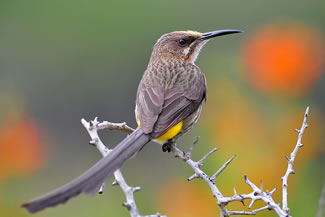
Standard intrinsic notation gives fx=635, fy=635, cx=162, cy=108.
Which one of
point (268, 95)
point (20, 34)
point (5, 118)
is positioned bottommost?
point (268, 95)

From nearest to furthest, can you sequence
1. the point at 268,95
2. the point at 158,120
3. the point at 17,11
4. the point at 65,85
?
the point at 158,120 < the point at 268,95 < the point at 65,85 < the point at 17,11

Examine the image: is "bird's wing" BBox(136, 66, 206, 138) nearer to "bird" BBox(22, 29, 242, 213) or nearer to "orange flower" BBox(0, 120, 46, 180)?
"bird" BBox(22, 29, 242, 213)

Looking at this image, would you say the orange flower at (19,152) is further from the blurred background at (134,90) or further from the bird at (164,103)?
the bird at (164,103)

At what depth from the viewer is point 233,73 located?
739 centimetres

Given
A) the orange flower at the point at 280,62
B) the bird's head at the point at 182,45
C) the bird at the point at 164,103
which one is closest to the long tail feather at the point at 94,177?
the bird at the point at 164,103

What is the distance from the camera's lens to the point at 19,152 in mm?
6094

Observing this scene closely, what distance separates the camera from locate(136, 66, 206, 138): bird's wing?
4.53 meters

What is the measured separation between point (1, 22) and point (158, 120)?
646cm

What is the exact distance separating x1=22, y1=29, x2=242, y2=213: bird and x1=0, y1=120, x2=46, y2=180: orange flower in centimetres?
146

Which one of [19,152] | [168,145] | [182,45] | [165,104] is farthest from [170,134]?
[19,152]

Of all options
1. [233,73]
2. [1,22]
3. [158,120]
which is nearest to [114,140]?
[233,73]

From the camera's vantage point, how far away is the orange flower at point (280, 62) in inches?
246

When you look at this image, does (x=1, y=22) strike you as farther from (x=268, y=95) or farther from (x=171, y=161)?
(x=268, y=95)

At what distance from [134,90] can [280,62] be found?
3.58 m
